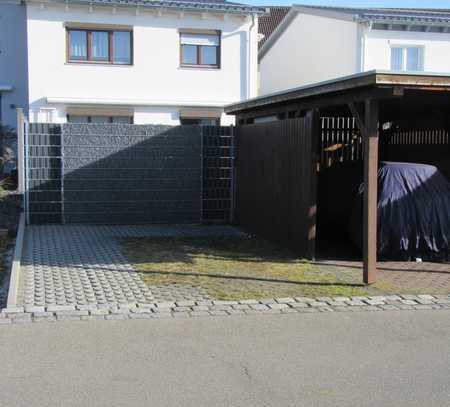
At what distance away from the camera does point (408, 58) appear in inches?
992

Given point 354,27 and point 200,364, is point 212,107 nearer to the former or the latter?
point 354,27

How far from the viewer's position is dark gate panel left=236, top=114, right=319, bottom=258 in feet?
35.9

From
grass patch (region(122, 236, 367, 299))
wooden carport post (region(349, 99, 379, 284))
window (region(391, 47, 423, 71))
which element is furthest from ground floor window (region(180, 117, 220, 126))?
wooden carport post (region(349, 99, 379, 284))

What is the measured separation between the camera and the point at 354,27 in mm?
24266

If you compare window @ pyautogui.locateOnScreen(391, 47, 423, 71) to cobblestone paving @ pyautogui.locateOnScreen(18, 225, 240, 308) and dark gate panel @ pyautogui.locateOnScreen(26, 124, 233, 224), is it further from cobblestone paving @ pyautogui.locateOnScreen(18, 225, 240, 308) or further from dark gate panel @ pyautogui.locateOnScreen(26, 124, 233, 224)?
cobblestone paving @ pyautogui.locateOnScreen(18, 225, 240, 308)

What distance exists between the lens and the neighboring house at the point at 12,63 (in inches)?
947

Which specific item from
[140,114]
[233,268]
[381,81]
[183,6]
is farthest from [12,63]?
[381,81]

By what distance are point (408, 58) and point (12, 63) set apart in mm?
14564

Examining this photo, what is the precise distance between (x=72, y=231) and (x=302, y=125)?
214 inches

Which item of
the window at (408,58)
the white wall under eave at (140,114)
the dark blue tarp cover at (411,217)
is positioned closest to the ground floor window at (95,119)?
the white wall under eave at (140,114)

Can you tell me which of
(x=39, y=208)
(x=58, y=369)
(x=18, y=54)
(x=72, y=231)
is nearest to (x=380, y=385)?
(x=58, y=369)

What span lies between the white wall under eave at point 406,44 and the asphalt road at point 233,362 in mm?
18171

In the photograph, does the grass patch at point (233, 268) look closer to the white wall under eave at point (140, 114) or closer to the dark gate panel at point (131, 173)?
the dark gate panel at point (131, 173)

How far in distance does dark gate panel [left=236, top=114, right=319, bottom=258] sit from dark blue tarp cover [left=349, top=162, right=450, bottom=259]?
3.98 feet
